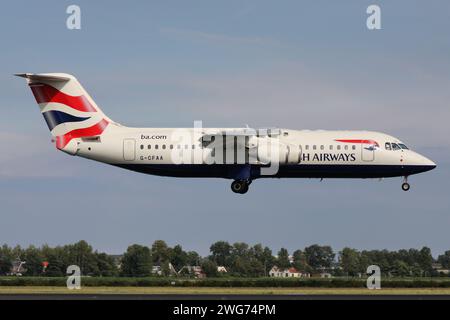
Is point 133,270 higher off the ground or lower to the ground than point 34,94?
lower

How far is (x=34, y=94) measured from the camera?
57.1 m

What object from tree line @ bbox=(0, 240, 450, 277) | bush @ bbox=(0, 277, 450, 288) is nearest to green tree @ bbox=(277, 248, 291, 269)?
tree line @ bbox=(0, 240, 450, 277)

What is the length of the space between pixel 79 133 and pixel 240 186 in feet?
34.3

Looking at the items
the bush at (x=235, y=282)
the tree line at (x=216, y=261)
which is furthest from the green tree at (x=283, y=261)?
the bush at (x=235, y=282)

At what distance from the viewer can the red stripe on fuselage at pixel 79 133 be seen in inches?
2208

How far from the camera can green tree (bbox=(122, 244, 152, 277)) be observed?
207 ft

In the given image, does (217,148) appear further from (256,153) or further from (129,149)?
(129,149)

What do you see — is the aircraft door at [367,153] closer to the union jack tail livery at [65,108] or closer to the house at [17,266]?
the union jack tail livery at [65,108]

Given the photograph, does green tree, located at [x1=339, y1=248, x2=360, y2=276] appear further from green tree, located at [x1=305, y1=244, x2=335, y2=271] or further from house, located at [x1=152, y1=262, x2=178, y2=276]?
house, located at [x1=152, y1=262, x2=178, y2=276]

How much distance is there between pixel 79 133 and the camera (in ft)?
185
